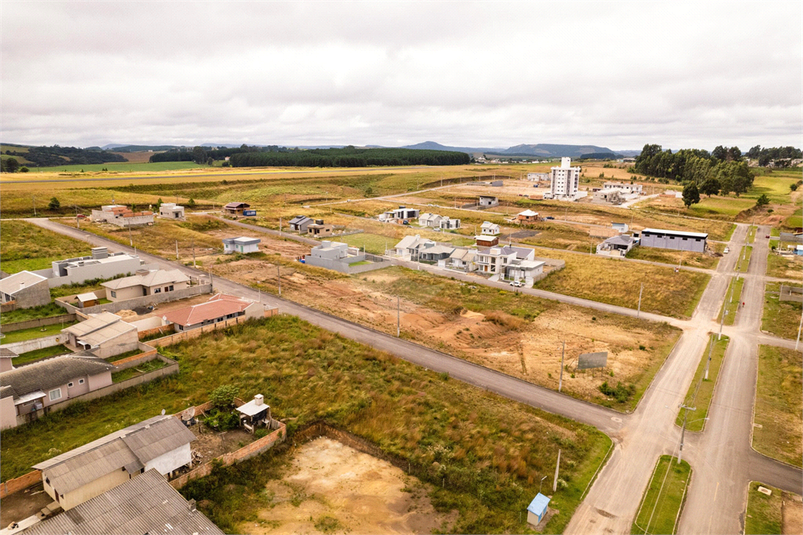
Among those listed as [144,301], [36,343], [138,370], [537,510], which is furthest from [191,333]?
[537,510]

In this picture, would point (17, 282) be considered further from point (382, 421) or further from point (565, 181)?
point (565, 181)

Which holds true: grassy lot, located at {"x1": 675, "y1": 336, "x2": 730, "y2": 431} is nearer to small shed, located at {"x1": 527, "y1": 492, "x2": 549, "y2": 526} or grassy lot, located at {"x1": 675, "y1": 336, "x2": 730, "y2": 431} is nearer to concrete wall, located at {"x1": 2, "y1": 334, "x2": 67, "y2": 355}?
small shed, located at {"x1": 527, "y1": 492, "x2": 549, "y2": 526}

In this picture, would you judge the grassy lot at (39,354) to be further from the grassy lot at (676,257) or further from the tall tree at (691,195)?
the tall tree at (691,195)

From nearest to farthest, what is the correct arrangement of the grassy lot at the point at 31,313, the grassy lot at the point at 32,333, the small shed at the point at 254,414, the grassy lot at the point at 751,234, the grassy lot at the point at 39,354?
the small shed at the point at 254,414, the grassy lot at the point at 39,354, the grassy lot at the point at 32,333, the grassy lot at the point at 31,313, the grassy lot at the point at 751,234

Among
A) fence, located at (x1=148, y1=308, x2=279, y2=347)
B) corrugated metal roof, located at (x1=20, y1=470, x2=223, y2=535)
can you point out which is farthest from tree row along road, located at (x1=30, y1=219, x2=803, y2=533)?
corrugated metal roof, located at (x1=20, y1=470, x2=223, y2=535)

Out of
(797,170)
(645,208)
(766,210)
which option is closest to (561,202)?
(645,208)

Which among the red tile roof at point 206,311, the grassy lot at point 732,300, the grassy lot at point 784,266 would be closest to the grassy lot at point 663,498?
the grassy lot at point 732,300
